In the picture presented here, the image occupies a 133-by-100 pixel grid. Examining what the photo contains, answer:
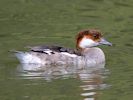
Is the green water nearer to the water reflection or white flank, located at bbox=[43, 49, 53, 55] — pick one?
the water reflection

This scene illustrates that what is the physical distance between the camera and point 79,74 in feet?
42.5

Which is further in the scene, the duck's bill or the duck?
the duck's bill

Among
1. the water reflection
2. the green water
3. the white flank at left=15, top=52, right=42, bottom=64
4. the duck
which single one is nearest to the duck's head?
the duck

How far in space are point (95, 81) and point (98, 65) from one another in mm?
1430

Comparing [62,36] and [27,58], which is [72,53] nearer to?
[27,58]

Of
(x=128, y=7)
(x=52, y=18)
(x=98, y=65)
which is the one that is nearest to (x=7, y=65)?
(x=98, y=65)

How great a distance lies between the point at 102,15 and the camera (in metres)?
17.5

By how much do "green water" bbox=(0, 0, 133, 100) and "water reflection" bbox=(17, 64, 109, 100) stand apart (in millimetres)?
56

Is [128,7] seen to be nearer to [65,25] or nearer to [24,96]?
[65,25]

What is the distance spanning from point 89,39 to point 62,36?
151cm

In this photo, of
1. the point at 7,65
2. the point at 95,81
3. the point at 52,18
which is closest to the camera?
the point at 95,81

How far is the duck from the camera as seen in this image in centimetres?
1352

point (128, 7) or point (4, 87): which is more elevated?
point (128, 7)

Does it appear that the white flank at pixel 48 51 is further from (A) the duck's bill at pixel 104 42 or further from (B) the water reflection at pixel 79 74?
(A) the duck's bill at pixel 104 42
